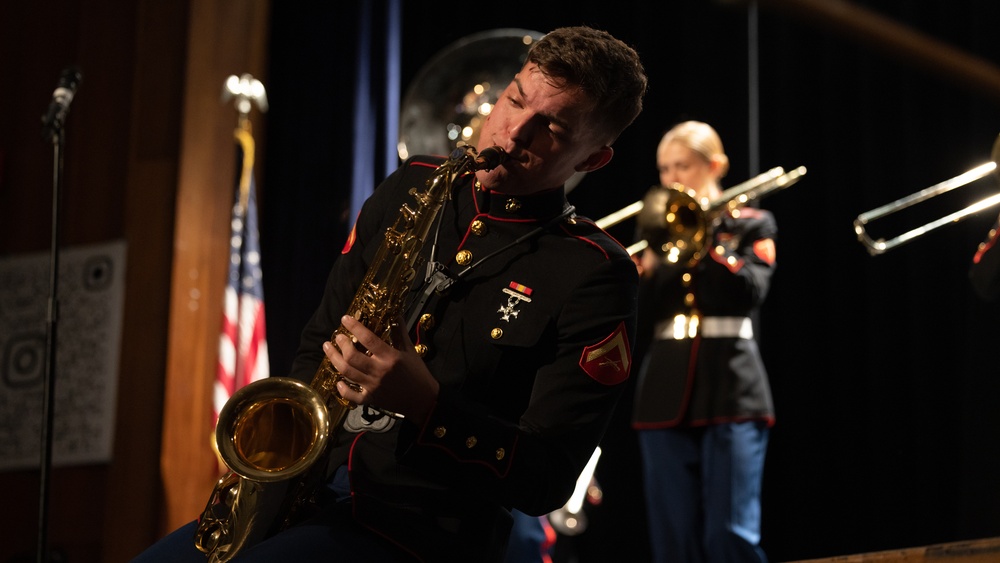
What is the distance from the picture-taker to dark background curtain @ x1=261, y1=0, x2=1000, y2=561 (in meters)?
3.91

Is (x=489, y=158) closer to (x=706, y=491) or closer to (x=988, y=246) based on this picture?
(x=988, y=246)

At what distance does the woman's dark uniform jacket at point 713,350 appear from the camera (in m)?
3.55

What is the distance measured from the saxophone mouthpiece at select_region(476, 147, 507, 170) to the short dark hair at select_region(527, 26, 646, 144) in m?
0.16

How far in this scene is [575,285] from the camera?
5.90ft

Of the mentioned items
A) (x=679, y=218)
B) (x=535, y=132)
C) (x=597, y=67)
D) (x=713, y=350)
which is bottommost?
(x=713, y=350)

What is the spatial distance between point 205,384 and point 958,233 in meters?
3.19

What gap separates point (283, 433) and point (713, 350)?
2185 mm

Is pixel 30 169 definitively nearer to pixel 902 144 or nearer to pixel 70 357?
pixel 70 357

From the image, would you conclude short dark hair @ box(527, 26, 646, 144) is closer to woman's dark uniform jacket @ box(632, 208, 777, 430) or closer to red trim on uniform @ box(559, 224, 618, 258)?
red trim on uniform @ box(559, 224, 618, 258)

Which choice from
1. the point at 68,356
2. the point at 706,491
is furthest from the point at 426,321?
the point at 68,356

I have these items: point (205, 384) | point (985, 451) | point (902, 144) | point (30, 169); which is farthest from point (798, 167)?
point (30, 169)

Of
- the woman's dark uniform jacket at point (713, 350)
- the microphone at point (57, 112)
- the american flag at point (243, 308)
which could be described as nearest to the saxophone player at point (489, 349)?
the microphone at point (57, 112)

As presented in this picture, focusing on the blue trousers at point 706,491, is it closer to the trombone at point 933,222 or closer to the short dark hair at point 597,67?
the trombone at point 933,222

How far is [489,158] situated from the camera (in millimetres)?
1809
